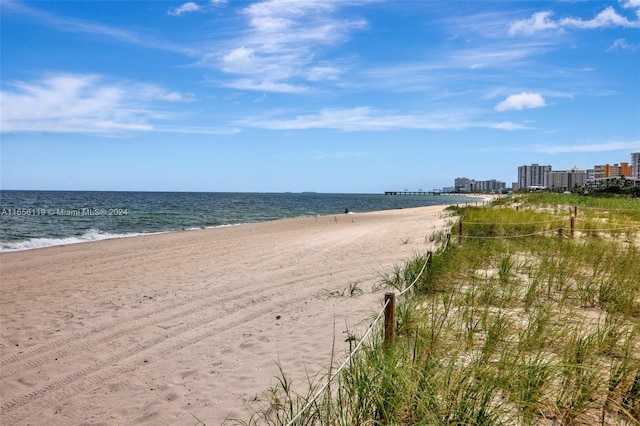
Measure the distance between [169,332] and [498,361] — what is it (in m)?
4.36

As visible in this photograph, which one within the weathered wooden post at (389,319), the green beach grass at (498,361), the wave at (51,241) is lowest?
the wave at (51,241)

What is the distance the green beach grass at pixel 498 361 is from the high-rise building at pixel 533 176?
185588mm

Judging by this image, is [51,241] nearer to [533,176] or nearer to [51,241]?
[51,241]

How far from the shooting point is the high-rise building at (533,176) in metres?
177

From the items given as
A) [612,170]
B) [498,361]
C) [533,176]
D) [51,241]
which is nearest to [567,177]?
[612,170]

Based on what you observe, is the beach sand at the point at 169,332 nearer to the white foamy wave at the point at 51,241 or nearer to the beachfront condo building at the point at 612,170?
the white foamy wave at the point at 51,241

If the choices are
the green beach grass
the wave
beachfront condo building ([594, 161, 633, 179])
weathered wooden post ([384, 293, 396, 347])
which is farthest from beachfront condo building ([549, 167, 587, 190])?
weathered wooden post ([384, 293, 396, 347])

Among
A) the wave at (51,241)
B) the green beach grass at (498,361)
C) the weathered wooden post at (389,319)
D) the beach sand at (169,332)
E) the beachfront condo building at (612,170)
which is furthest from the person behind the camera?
the beachfront condo building at (612,170)

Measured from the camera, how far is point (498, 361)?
147 inches

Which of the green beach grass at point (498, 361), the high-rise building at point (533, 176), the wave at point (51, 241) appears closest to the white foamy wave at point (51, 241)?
the wave at point (51, 241)

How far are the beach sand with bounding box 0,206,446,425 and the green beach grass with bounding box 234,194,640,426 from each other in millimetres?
684

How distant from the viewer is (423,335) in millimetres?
4355

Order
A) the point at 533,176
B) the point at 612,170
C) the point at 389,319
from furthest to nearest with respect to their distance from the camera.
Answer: the point at 533,176
the point at 612,170
the point at 389,319

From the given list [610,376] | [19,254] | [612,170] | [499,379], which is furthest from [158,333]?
[612,170]
